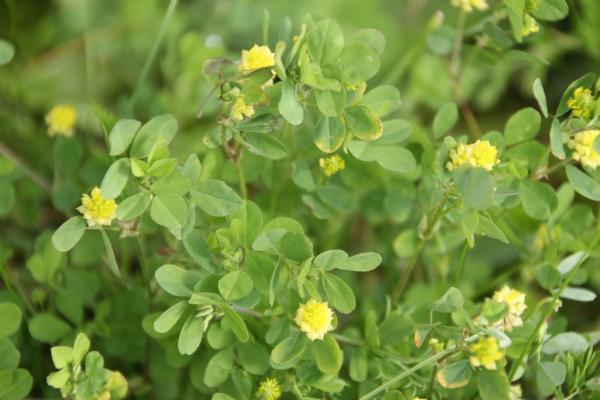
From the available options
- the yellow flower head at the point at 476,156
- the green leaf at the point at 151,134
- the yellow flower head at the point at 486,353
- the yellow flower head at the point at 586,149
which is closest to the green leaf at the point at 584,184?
the yellow flower head at the point at 586,149

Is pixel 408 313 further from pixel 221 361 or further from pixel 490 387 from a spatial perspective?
pixel 221 361

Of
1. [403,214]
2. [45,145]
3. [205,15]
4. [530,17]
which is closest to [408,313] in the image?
[403,214]

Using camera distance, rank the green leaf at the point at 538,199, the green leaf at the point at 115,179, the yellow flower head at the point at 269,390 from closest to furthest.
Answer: the green leaf at the point at 115,179, the yellow flower head at the point at 269,390, the green leaf at the point at 538,199

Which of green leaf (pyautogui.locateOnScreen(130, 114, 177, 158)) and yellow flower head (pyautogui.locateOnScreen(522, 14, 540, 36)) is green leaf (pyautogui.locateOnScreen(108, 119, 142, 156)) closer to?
green leaf (pyautogui.locateOnScreen(130, 114, 177, 158))

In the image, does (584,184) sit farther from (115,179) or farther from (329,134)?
(115,179)

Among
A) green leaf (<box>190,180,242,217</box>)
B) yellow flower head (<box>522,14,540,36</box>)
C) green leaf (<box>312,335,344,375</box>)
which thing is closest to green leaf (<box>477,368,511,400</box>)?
green leaf (<box>312,335,344,375</box>)

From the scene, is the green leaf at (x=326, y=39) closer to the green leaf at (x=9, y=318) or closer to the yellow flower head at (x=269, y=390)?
the yellow flower head at (x=269, y=390)
